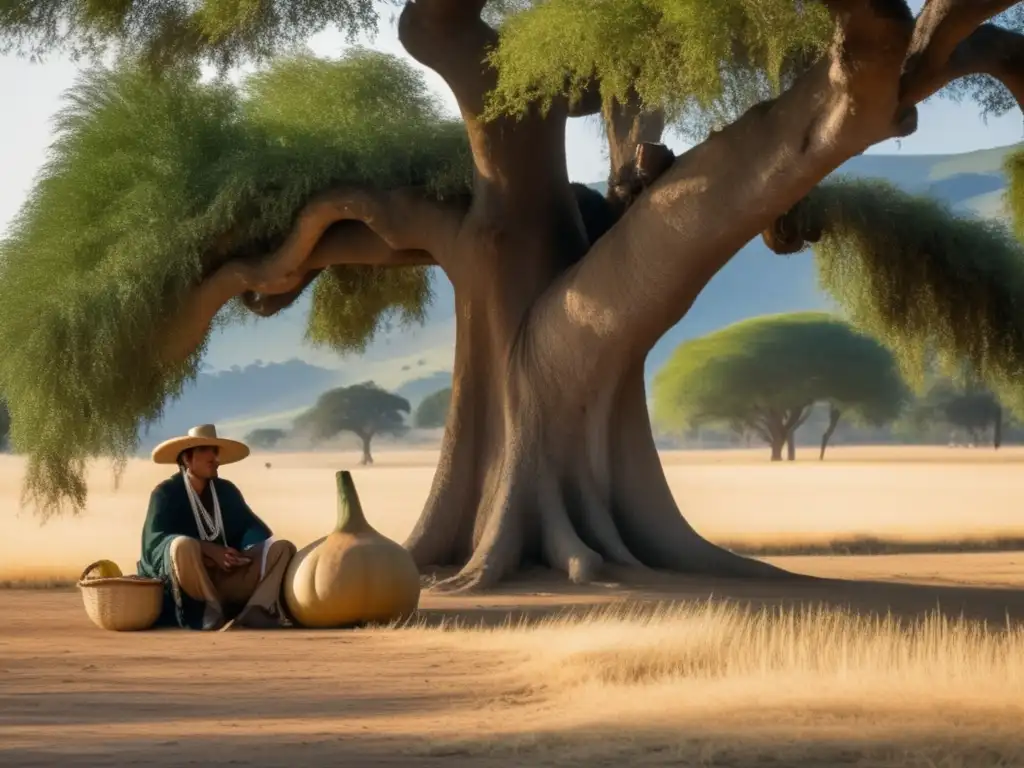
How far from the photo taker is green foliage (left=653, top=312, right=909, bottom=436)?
8006 centimetres

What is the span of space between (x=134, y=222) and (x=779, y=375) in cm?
6446

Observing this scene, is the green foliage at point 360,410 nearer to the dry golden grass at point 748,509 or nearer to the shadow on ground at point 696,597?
the dry golden grass at point 748,509

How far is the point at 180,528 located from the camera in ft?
39.1

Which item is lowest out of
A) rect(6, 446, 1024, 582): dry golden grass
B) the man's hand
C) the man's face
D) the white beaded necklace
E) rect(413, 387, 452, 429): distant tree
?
rect(6, 446, 1024, 582): dry golden grass

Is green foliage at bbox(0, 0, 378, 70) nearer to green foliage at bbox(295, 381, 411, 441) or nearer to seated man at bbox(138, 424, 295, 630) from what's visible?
seated man at bbox(138, 424, 295, 630)

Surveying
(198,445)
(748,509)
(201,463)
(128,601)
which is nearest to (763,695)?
(201,463)

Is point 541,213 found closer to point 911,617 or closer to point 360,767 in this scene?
point 911,617

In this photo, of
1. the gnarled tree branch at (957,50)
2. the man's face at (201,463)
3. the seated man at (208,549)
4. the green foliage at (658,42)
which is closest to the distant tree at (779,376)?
the gnarled tree branch at (957,50)

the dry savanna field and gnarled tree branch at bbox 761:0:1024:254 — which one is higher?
gnarled tree branch at bbox 761:0:1024:254

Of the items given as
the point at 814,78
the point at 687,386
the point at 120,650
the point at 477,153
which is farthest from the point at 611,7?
the point at 687,386

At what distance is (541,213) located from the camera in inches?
680

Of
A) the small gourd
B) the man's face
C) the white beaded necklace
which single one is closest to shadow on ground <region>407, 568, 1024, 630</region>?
the white beaded necklace

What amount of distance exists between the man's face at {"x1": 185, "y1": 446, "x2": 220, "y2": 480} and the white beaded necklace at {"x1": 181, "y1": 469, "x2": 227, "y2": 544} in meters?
0.07

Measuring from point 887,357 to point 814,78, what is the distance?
72.6 m
